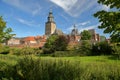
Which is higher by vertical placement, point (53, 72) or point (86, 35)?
point (86, 35)

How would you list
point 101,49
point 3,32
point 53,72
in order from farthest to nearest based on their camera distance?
point 101,49
point 3,32
point 53,72

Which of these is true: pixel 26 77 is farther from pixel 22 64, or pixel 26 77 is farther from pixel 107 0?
pixel 107 0

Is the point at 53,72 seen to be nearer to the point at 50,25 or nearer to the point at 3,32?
the point at 3,32

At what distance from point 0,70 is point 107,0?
17.6 ft

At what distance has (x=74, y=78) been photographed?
6.82 metres

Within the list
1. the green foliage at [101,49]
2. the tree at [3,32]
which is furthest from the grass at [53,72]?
the green foliage at [101,49]

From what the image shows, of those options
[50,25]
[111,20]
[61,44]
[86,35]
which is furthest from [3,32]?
[50,25]

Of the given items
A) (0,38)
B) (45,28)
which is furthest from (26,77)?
(45,28)

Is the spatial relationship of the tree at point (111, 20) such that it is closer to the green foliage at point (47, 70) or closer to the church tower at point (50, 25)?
the green foliage at point (47, 70)

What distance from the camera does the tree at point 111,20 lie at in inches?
336

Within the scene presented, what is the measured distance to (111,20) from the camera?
8.65 meters

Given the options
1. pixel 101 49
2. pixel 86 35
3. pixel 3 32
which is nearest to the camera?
pixel 3 32

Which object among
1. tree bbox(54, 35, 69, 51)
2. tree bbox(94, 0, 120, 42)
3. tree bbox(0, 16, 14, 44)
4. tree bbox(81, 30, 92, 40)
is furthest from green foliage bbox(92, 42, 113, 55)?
tree bbox(94, 0, 120, 42)

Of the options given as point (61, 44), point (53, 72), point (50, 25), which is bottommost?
point (53, 72)
